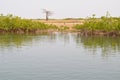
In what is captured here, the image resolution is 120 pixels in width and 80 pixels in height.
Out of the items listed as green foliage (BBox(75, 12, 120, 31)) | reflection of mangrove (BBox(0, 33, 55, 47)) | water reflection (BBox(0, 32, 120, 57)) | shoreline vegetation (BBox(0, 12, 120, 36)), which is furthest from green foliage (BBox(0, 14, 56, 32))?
water reflection (BBox(0, 32, 120, 57))

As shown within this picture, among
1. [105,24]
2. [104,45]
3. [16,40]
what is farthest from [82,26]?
[104,45]

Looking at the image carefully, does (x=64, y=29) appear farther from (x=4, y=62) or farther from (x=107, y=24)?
(x=4, y=62)

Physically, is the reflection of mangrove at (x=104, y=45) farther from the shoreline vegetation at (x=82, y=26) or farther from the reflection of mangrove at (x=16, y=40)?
the shoreline vegetation at (x=82, y=26)

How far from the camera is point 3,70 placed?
63.3ft

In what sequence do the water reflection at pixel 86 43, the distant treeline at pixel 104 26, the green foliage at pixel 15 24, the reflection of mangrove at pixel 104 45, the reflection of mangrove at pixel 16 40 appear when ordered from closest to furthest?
the reflection of mangrove at pixel 104 45 < the water reflection at pixel 86 43 < the reflection of mangrove at pixel 16 40 < the distant treeline at pixel 104 26 < the green foliage at pixel 15 24

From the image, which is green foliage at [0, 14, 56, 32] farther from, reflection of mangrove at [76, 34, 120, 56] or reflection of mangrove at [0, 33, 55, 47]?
reflection of mangrove at [76, 34, 120, 56]

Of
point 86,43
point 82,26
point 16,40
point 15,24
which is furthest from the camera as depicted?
point 15,24

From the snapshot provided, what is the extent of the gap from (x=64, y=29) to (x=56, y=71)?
198ft

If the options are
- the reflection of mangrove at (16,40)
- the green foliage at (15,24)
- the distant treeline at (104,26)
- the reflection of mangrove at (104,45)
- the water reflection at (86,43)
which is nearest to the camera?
the reflection of mangrove at (104,45)

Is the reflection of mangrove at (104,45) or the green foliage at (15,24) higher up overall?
the green foliage at (15,24)

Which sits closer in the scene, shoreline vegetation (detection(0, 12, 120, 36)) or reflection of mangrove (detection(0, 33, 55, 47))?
reflection of mangrove (detection(0, 33, 55, 47))

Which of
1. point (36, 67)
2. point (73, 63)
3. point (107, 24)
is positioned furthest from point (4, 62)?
point (107, 24)

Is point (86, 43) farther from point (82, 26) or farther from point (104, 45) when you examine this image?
point (82, 26)

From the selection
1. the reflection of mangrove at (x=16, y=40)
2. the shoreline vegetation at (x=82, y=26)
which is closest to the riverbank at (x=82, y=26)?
the shoreline vegetation at (x=82, y=26)
